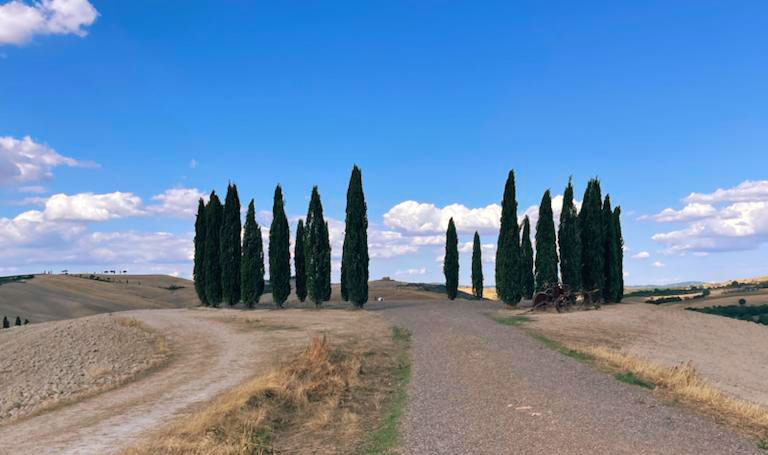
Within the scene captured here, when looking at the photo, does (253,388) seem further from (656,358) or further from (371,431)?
(656,358)

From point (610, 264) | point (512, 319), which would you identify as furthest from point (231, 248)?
point (610, 264)

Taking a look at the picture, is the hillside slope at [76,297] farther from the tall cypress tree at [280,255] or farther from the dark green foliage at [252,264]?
the tall cypress tree at [280,255]

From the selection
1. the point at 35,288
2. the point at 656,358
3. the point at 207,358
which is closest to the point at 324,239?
the point at 207,358

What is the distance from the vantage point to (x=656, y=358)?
790 inches

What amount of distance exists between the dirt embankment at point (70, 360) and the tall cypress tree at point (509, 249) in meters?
24.1

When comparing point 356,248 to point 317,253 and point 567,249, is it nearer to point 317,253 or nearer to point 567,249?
point 317,253

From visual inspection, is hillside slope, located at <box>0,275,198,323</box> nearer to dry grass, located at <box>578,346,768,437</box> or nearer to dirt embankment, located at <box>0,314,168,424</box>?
dirt embankment, located at <box>0,314,168,424</box>

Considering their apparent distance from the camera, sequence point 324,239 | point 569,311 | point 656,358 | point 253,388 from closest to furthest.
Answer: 1. point 253,388
2. point 656,358
3. point 569,311
4. point 324,239

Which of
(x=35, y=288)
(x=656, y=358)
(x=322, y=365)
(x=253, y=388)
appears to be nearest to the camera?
(x=253, y=388)

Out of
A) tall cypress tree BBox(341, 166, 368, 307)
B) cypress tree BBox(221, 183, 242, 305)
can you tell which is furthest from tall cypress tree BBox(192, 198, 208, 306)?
tall cypress tree BBox(341, 166, 368, 307)

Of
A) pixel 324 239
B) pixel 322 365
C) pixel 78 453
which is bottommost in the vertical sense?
pixel 78 453

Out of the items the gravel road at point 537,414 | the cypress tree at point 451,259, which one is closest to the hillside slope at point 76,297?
the cypress tree at point 451,259

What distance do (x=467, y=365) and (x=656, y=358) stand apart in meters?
8.43

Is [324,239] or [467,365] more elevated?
[324,239]
